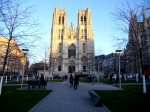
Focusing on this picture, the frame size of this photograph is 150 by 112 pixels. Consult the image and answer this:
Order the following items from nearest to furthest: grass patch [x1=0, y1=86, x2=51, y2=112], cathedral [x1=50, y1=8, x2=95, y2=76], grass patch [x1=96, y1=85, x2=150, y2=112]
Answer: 1. grass patch [x1=96, y1=85, x2=150, y2=112]
2. grass patch [x1=0, y1=86, x2=51, y2=112]
3. cathedral [x1=50, y1=8, x2=95, y2=76]

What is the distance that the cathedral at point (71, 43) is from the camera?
85.0 meters

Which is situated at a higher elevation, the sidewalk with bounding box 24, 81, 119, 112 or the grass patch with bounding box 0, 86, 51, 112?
the grass patch with bounding box 0, 86, 51, 112

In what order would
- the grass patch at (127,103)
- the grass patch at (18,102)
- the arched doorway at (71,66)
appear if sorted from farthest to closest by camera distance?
the arched doorway at (71,66)
the grass patch at (18,102)
the grass patch at (127,103)

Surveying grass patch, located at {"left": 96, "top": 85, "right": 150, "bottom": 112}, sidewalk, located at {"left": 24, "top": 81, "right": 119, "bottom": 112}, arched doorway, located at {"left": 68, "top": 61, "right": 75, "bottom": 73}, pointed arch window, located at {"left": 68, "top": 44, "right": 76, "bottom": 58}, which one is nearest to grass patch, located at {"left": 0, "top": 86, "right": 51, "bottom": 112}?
sidewalk, located at {"left": 24, "top": 81, "right": 119, "bottom": 112}

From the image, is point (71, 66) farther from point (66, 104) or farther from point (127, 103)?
point (127, 103)

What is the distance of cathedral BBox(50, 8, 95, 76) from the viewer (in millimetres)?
85000

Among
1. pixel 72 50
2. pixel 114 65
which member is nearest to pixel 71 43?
pixel 72 50

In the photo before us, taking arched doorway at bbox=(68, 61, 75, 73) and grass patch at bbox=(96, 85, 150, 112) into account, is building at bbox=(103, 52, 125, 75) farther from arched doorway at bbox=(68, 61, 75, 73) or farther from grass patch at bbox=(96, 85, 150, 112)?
arched doorway at bbox=(68, 61, 75, 73)

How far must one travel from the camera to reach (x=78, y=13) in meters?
90.1

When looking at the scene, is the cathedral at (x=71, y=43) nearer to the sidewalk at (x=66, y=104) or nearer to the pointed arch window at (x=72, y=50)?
the pointed arch window at (x=72, y=50)

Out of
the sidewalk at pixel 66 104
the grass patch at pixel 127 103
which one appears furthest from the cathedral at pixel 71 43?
the grass patch at pixel 127 103

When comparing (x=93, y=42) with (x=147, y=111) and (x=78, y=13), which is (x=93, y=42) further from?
(x=147, y=111)

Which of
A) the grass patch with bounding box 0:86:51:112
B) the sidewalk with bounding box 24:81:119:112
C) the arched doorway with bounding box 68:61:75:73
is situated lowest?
the sidewalk with bounding box 24:81:119:112

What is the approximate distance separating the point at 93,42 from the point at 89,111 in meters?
80.6
